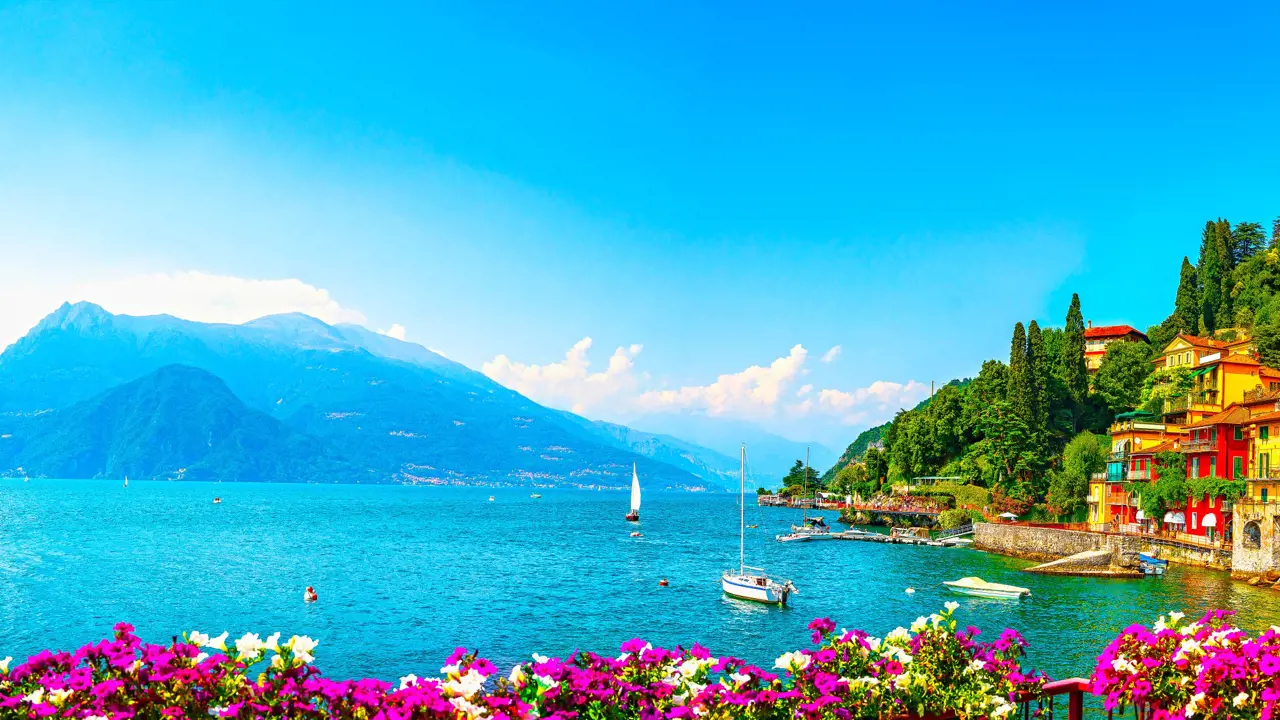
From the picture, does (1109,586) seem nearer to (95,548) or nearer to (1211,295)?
(1211,295)

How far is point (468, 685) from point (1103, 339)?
397 feet

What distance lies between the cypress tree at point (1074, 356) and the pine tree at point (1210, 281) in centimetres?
1281

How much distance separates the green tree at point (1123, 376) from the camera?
92188mm

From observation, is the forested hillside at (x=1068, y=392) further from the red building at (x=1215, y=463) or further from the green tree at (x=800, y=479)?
the green tree at (x=800, y=479)

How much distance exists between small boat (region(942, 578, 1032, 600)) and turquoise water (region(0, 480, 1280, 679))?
2.99 ft

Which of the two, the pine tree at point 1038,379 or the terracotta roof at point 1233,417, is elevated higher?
the pine tree at point 1038,379

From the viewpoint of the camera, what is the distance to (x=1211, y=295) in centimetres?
9594

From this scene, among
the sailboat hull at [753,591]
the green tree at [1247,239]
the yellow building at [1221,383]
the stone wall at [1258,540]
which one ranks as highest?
the green tree at [1247,239]

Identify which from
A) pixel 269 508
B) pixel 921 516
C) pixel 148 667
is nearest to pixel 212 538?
pixel 269 508

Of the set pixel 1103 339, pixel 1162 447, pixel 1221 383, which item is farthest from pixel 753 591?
pixel 1103 339

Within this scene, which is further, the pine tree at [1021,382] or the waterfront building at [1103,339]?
the waterfront building at [1103,339]

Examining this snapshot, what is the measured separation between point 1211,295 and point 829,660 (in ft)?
359

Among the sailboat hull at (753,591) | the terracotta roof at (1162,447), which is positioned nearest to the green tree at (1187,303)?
the terracotta roof at (1162,447)

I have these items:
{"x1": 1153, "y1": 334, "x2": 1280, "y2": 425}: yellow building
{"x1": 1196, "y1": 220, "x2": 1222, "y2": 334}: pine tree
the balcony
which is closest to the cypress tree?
{"x1": 1196, "y1": 220, "x2": 1222, "y2": 334}: pine tree
